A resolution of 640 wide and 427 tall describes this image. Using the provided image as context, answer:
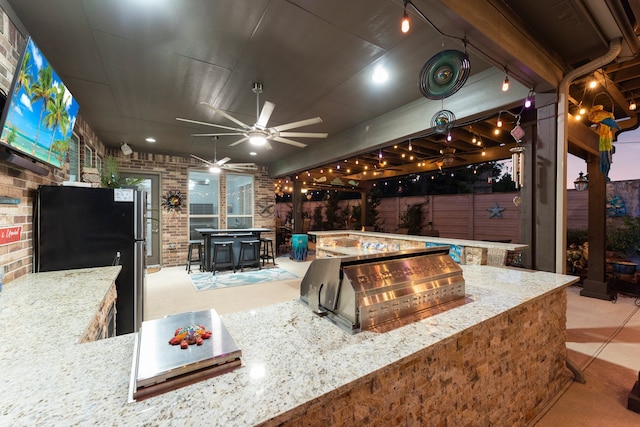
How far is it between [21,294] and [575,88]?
559 cm

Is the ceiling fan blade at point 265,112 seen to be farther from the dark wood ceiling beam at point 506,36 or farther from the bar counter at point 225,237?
the bar counter at point 225,237

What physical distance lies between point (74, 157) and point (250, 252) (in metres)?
3.70

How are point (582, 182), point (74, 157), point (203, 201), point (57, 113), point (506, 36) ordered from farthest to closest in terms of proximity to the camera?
1. point (203, 201)
2. point (582, 182)
3. point (74, 157)
4. point (57, 113)
5. point (506, 36)

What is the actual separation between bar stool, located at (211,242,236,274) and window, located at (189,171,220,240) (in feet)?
5.25

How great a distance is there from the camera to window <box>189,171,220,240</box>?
7348 mm

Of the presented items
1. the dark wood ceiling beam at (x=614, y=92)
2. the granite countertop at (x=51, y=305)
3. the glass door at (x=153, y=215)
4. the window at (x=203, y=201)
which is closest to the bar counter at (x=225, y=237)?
the window at (x=203, y=201)

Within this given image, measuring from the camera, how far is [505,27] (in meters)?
2.03

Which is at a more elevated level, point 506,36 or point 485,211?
point 506,36

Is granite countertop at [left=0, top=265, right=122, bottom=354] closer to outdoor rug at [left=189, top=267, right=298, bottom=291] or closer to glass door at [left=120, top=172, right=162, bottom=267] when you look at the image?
outdoor rug at [left=189, top=267, right=298, bottom=291]

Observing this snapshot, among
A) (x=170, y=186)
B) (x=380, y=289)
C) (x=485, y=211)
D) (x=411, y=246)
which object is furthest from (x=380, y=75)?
(x=485, y=211)

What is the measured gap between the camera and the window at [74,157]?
151 inches

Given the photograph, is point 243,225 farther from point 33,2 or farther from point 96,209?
point 33,2

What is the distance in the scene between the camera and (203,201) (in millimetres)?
7535

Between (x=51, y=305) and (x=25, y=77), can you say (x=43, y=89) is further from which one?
(x=51, y=305)
